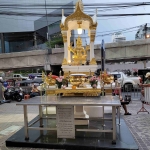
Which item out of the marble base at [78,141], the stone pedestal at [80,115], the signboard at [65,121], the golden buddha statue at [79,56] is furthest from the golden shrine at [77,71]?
the signboard at [65,121]

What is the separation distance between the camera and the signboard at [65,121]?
3.87 metres

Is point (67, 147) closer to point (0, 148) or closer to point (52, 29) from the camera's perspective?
point (0, 148)

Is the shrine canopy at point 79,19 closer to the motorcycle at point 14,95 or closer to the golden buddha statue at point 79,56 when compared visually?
the golden buddha statue at point 79,56

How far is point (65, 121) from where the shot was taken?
3.90m

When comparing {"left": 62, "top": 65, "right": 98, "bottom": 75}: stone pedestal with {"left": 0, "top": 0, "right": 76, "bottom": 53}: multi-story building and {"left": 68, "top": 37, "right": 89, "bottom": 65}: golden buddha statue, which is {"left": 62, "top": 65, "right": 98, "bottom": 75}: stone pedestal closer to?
{"left": 68, "top": 37, "right": 89, "bottom": 65}: golden buddha statue

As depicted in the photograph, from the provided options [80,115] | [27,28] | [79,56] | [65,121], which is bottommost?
[80,115]

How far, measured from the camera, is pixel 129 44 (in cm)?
1384

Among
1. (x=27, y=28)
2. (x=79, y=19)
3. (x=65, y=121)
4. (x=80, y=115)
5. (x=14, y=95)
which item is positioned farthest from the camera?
(x=27, y=28)

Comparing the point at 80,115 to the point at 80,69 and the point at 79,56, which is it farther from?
the point at 79,56

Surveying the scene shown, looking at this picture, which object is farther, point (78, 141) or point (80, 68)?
point (80, 68)

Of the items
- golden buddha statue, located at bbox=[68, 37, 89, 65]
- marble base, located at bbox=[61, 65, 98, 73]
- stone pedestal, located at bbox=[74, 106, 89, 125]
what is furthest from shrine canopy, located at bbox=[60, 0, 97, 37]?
stone pedestal, located at bbox=[74, 106, 89, 125]

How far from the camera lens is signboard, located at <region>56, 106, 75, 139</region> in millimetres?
3865

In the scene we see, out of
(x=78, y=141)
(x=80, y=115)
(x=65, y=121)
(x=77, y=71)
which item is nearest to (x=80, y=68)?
(x=77, y=71)

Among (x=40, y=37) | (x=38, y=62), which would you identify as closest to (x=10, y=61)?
(x=38, y=62)
